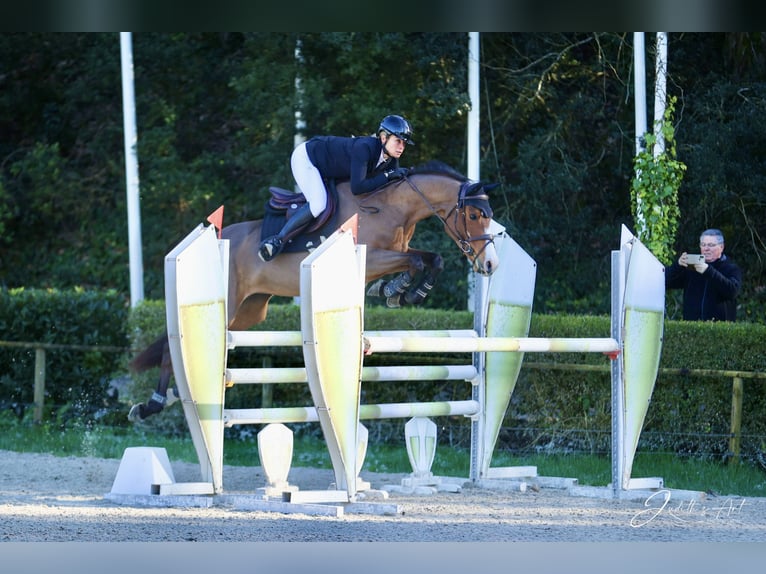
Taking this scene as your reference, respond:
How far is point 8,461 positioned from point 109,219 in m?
8.14

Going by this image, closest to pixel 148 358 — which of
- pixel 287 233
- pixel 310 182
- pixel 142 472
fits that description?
pixel 142 472

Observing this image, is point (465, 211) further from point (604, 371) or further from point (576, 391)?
point (576, 391)

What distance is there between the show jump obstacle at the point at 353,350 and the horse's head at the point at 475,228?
355 millimetres

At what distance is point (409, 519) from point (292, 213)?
1.70m

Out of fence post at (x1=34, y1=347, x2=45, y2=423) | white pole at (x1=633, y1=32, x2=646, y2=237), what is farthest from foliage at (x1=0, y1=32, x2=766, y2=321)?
fence post at (x1=34, y1=347, x2=45, y2=423)

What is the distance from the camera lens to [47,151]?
47.4 ft

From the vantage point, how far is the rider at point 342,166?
553 cm

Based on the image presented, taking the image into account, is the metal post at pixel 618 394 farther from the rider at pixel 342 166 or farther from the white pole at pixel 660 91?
the white pole at pixel 660 91

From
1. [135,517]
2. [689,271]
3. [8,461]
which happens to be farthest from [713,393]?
[8,461]

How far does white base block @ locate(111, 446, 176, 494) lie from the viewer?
5.41m

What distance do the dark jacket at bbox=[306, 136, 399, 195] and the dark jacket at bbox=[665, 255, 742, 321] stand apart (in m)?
2.16

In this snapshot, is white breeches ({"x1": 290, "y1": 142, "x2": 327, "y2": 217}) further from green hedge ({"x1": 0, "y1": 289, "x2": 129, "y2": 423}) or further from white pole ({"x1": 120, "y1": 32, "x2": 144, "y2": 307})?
white pole ({"x1": 120, "y1": 32, "x2": 144, "y2": 307})

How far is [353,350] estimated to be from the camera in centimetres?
501

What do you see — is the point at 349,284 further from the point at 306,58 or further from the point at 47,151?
the point at 47,151
